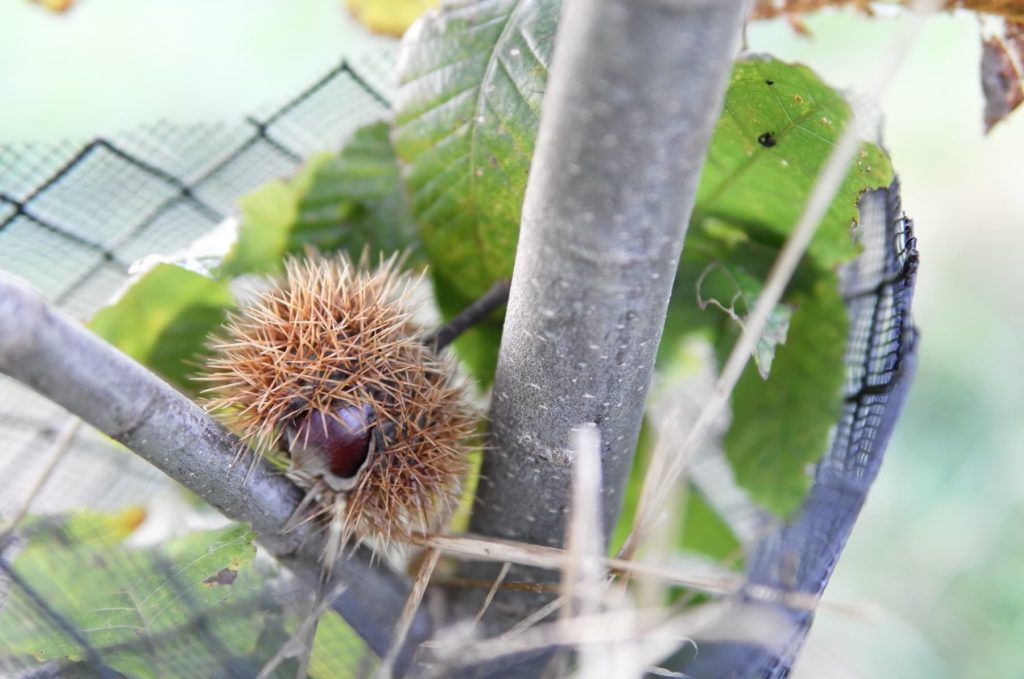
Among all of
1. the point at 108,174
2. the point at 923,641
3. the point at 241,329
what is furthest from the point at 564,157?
the point at 923,641

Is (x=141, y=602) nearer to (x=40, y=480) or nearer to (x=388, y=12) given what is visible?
(x=40, y=480)

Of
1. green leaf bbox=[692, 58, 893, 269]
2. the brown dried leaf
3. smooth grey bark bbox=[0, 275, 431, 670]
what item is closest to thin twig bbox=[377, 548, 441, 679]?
smooth grey bark bbox=[0, 275, 431, 670]

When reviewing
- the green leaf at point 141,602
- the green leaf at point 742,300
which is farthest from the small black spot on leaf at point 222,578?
the green leaf at point 742,300

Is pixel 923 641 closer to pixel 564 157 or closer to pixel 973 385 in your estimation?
pixel 973 385

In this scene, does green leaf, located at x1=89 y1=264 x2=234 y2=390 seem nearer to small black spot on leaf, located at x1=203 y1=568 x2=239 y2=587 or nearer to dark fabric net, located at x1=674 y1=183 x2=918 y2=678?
small black spot on leaf, located at x1=203 y1=568 x2=239 y2=587

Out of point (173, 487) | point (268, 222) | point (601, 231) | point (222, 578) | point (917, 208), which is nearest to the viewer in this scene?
point (601, 231)

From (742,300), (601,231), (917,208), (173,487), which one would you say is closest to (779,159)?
(742,300)
